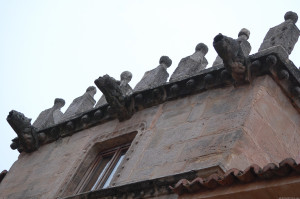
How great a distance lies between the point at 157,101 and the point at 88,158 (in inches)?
56.4

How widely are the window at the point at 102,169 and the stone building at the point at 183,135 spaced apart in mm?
18

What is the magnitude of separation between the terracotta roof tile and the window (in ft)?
9.79

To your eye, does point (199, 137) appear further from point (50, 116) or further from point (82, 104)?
point (50, 116)

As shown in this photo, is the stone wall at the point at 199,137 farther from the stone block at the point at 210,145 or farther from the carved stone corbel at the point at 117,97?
the carved stone corbel at the point at 117,97

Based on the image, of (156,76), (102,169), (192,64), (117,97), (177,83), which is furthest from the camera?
(156,76)

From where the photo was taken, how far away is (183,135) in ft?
27.7

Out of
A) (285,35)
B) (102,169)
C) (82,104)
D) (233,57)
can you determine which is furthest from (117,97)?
(285,35)

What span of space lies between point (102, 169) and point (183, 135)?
1709 mm

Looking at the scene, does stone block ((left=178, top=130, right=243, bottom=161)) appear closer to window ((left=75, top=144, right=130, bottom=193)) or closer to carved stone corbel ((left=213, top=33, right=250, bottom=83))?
carved stone corbel ((left=213, top=33, right=250, bottom=83))

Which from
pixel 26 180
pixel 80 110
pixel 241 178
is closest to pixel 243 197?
pixel 241 178

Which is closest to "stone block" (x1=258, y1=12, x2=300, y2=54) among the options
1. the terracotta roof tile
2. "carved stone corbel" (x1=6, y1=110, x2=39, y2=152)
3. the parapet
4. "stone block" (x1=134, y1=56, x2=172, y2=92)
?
the parapet

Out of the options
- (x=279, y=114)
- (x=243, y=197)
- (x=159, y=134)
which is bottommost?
(x=243, y=197)

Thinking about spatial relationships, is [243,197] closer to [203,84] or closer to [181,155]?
[181,155]

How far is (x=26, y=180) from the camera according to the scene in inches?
415
